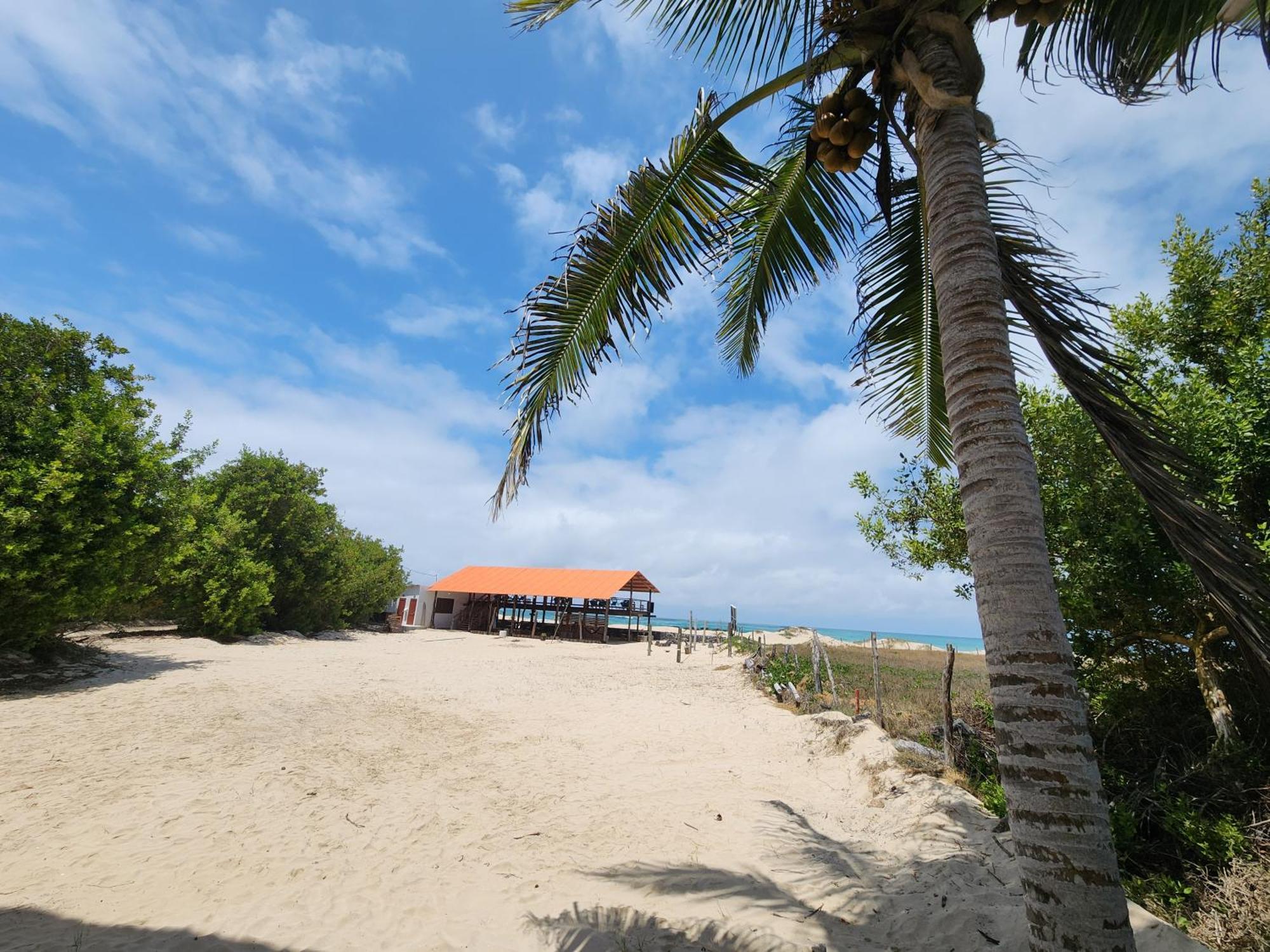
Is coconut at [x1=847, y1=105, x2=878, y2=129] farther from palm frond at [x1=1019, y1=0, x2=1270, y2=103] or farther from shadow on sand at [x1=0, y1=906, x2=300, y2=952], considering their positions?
shadow on sand at [x1=0, y1=906, x2=300, y2=952]

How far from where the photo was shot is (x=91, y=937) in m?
3.88

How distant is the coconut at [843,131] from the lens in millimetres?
2883

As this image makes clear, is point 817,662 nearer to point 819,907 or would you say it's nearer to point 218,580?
point 819,907

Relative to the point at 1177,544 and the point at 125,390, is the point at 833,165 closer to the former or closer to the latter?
the point at 1177,544

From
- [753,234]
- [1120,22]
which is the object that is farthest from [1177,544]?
[753,234]

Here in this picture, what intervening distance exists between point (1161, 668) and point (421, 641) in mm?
26531

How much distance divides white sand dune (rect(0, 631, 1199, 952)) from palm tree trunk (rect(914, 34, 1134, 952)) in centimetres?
260

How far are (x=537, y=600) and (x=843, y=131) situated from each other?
34792 millimetres

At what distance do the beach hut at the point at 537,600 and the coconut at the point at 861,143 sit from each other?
28646 mm

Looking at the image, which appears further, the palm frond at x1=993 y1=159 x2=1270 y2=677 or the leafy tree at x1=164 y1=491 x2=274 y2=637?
the leafy tree at x1=164 y1=491 x2=274 y2=637

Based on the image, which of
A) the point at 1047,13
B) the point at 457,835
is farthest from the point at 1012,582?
the point at 457,835

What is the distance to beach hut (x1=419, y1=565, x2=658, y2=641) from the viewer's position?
1298 inches

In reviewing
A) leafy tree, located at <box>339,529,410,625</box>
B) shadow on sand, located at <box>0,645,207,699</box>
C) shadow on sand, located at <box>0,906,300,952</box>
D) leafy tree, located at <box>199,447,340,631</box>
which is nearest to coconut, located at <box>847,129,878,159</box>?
shadow on sand, located at <box>0,906,300,952</box>

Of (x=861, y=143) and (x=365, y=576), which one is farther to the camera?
(x=365, y=576)
